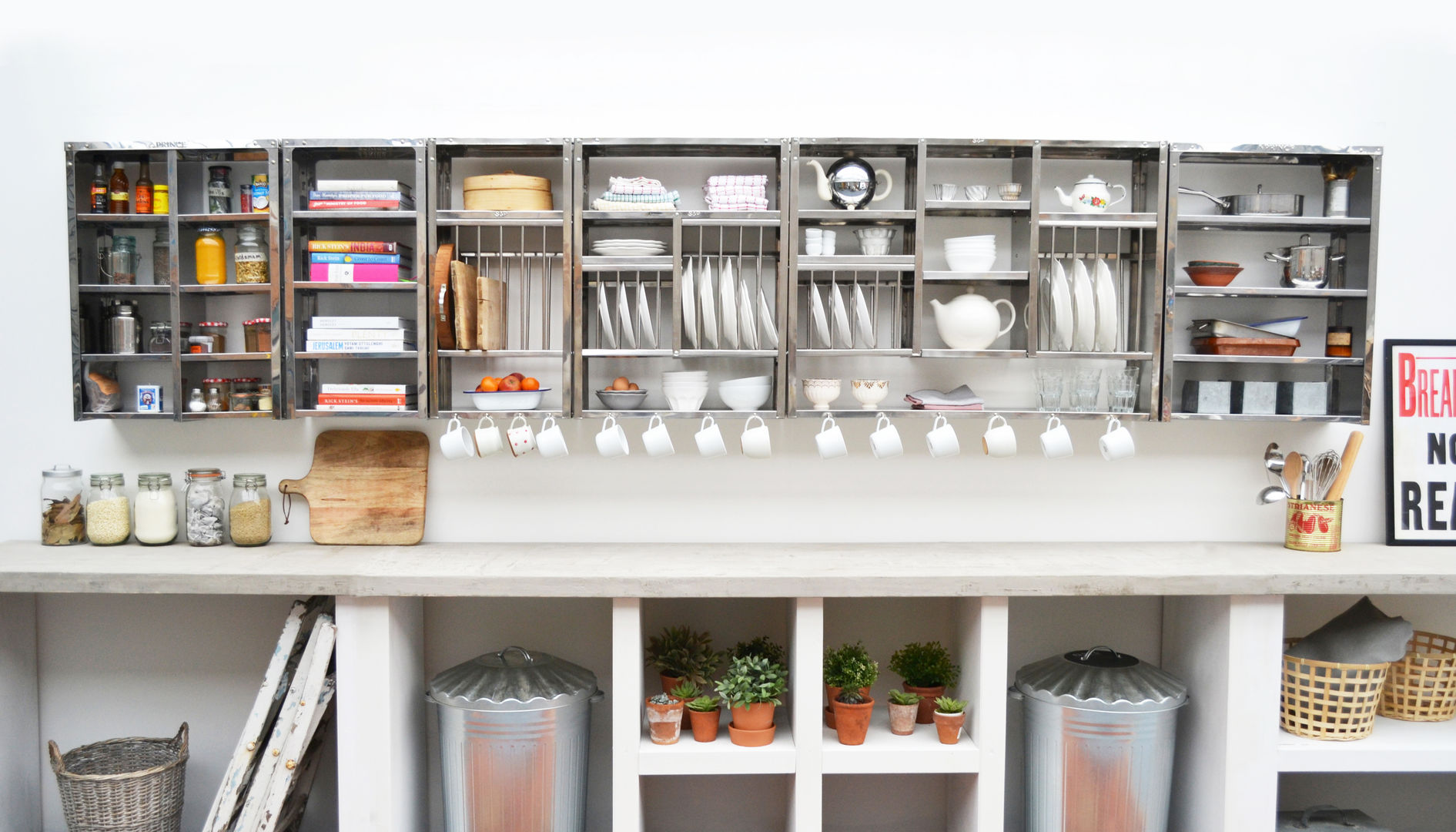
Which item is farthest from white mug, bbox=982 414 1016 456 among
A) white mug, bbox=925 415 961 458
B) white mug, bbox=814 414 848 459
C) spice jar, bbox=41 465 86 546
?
spice jar, bbox=41 465 86 546

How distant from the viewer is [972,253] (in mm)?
2904

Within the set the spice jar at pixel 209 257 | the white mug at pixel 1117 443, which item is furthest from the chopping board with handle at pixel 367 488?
the white mug at pixel 1117 443

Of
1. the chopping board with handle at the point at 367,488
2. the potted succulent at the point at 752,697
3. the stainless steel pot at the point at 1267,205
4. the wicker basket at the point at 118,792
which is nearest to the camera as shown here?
the potted succulent at the point at 752,697

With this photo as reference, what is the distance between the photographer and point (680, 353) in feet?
9.29

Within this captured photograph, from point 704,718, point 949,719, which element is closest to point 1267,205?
point 949,719

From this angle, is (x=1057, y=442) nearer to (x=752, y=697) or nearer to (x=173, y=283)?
(x=752, y=697)

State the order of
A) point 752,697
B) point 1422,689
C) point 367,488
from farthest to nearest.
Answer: point 367,488 < point 1422,689 < point 752,697

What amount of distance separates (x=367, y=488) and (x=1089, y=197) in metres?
2.50

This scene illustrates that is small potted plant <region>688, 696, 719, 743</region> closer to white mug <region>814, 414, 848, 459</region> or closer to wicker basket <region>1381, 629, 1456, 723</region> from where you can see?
white mug <region>814, 414, 848, 459</region>

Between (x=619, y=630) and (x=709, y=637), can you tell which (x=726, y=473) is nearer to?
(x=709, y=637)

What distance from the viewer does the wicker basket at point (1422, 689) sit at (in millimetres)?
2809

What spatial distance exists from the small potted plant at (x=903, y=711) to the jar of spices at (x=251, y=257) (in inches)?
91.7

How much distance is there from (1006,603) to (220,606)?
2.56 metres

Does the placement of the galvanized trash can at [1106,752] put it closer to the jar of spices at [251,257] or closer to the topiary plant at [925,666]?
the topiary plant at [925,666]
